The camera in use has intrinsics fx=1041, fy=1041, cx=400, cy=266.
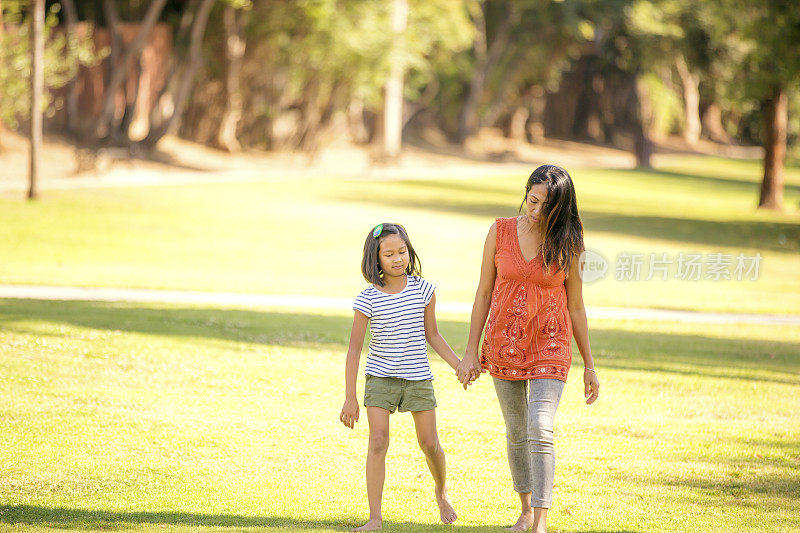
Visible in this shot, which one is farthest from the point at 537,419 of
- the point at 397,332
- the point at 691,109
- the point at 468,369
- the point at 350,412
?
the point at 691,109

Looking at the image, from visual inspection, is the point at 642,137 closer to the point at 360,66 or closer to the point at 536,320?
the point at 360,66

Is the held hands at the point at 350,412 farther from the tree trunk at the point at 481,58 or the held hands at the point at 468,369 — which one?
the tree trunk at the point at 481,58

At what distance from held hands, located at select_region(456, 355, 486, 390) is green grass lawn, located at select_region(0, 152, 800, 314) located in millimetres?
11210

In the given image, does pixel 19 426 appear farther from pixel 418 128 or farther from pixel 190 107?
pixel 418 128

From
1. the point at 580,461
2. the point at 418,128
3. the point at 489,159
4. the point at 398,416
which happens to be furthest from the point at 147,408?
the point at 418,128

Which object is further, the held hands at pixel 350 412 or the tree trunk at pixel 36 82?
the tree trunk at pixel 36 82

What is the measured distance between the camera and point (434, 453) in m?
5.52

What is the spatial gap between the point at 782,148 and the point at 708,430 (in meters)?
27.8

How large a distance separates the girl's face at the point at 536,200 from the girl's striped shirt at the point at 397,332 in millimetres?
731

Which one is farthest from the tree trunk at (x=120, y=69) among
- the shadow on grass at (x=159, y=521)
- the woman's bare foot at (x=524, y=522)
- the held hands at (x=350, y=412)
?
the woman's bare foot at (x=524, y=522)

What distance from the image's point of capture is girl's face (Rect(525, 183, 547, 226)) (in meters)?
5.30

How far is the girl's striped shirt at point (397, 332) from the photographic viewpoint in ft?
17.8

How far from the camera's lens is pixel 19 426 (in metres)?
7.45

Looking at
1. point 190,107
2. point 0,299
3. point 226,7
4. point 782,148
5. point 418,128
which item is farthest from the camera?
point 418,128
